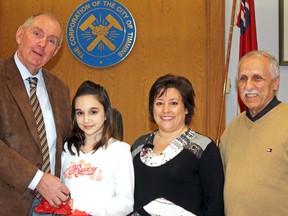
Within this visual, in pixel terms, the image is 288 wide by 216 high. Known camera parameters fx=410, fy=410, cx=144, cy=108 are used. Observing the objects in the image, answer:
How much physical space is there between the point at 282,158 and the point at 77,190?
3.40ft

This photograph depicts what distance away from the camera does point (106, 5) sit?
4.14 metres

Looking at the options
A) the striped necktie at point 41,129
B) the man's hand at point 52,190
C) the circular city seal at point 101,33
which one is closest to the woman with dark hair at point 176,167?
the man's hand at point 52,190

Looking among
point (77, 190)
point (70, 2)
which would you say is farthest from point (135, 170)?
point (70, 2)

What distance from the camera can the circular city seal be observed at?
163 inches

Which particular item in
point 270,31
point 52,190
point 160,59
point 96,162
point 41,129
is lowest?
point 52,190

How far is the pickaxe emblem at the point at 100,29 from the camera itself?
4.14 m

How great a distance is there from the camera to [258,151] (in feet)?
6.99

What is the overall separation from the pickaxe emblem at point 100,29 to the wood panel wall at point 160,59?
19 cm

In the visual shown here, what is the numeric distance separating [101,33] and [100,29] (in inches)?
1.7

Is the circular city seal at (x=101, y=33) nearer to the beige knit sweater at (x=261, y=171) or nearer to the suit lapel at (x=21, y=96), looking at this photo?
the suit lapel at (x=21, y=96)

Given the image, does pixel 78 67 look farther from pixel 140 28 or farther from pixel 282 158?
pixel 282 158

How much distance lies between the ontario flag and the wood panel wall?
1.29 ft

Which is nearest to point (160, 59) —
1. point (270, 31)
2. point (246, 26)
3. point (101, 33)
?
point (101, 33)

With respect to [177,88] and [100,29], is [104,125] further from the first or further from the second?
[100,29]
